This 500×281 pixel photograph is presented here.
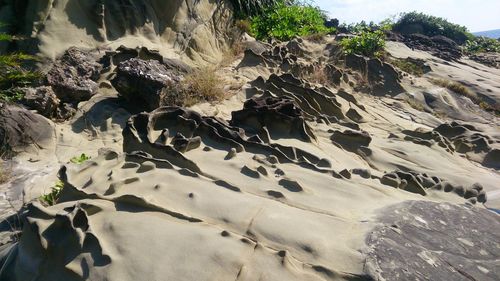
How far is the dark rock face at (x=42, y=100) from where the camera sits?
17.0ft

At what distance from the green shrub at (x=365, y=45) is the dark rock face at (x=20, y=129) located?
6381mm

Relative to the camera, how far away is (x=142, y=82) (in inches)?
219

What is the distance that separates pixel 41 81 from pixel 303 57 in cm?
520

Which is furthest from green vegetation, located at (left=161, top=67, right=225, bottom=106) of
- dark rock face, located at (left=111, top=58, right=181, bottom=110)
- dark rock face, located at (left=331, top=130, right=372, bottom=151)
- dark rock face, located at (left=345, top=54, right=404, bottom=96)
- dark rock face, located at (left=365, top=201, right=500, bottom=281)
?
dark rock face, located at (left=365, top=201, right=500, bottom=281)

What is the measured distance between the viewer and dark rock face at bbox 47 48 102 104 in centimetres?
556

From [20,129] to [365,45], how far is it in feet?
23.5

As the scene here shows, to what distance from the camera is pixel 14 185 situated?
13.5 feet

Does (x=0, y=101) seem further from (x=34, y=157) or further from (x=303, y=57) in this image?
(x=303, y=57)

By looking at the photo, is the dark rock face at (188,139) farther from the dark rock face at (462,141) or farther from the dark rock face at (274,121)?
the dark rock face at (462,141)

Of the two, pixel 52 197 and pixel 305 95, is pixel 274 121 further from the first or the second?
pixel 52 197

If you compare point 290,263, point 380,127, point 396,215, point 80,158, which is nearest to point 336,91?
point 380,127

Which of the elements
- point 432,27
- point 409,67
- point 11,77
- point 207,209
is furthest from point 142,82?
point 432,27

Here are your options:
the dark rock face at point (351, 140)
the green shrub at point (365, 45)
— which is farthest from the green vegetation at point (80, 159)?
the green shrub at point (365, 45)

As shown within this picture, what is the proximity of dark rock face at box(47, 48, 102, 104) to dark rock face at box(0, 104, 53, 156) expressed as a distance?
54 cm
